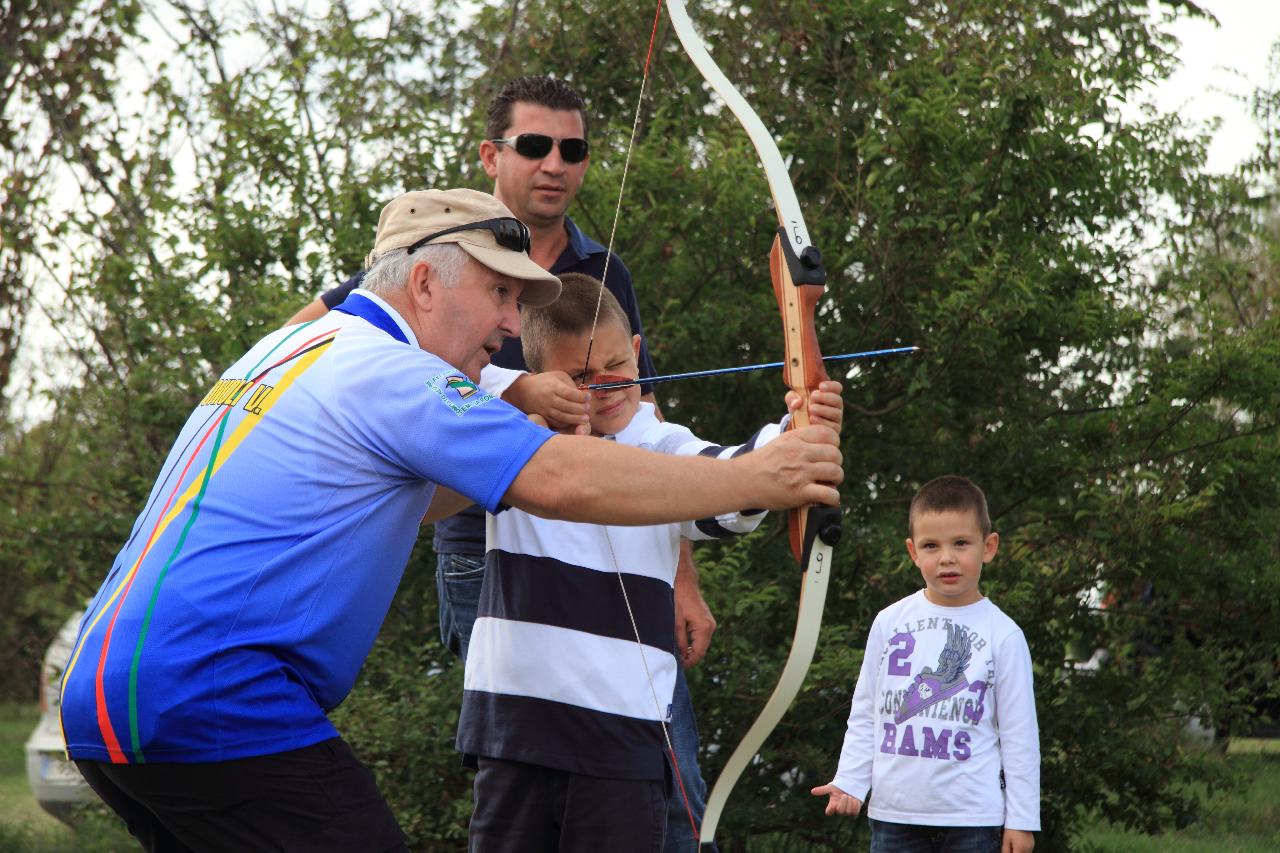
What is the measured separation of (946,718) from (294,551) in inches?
73.8

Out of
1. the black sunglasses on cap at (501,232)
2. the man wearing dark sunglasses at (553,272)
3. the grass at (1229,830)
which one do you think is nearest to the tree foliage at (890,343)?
the grass at (1229,830)

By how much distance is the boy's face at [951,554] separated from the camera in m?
3.58

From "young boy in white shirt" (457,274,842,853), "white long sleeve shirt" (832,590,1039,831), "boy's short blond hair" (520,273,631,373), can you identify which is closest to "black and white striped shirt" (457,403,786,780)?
"young boy in white shirt" (457,274,842,853)

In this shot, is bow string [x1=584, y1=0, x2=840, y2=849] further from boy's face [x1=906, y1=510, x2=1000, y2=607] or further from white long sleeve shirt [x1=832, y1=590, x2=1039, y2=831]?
boy's face [x1=906, y1=510, x2=1000, y2=607]

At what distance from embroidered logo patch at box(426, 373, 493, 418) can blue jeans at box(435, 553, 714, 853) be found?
1.01 metres

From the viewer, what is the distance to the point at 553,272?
345cm

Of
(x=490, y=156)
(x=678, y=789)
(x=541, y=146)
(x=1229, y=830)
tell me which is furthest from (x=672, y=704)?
(x=1229, y=830)

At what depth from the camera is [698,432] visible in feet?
17.1

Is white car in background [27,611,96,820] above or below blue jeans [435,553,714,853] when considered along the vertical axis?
below

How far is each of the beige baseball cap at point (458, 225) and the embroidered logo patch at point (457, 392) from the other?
302 mm

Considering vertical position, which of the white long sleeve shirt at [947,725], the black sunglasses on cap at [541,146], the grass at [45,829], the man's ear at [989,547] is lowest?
the grass at [45,829]

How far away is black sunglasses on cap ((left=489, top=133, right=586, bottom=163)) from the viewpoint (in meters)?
3.62

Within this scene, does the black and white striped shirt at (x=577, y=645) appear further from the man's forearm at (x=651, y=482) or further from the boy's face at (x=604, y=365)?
the man's forearm at (x=651, y=482)

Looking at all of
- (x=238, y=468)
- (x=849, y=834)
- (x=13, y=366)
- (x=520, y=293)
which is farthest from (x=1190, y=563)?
(x=13, y=366)
